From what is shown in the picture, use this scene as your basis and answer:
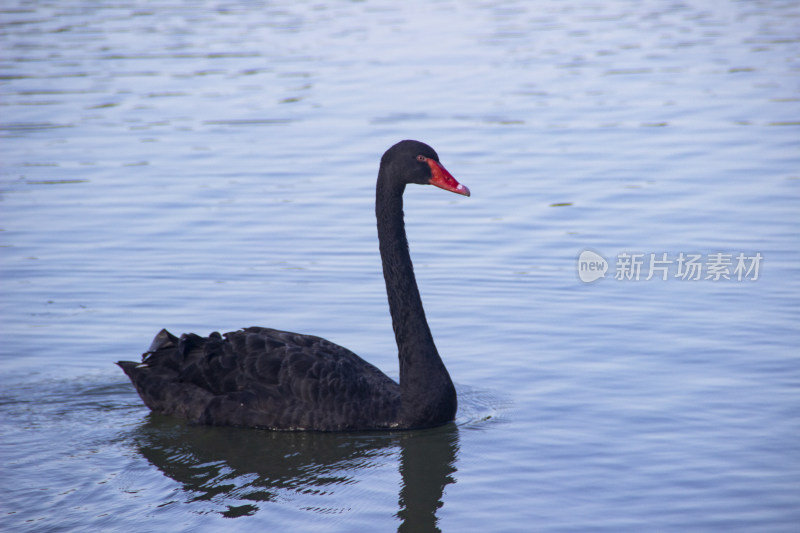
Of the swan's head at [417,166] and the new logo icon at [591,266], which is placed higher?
the swan's head at [417,166]

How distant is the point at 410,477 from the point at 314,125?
1039 centimetres

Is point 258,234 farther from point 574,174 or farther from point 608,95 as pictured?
point 608,95

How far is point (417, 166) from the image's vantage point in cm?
771

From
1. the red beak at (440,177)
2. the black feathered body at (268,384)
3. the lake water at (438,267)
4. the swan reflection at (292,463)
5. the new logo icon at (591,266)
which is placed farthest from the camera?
the new logo icon at (591,266)

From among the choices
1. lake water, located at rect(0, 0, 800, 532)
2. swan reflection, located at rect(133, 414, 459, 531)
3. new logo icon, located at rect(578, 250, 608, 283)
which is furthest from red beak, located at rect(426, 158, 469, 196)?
new logo icon, located at rect(578, 250, 608, 283)

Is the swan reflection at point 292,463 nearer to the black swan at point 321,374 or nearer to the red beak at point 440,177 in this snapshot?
the black swan at point 321,374

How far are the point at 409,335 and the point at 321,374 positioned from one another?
698mm

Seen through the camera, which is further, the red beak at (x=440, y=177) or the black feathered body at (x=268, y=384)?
the red beak at (x=440, y=177)

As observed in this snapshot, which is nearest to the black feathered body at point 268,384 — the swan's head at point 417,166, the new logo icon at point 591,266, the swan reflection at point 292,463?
the swan reflection at point 292,463

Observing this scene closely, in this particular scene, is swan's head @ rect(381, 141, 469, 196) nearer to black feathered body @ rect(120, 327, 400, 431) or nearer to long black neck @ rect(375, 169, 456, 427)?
long black neck @ rect(375, 169, 456, 427)

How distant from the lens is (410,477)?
686 centimetres

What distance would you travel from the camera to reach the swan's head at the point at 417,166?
770 cm

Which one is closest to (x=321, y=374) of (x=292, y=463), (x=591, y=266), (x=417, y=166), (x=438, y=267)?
(x=292, y=463)

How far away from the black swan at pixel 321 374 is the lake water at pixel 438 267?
0.52ft
